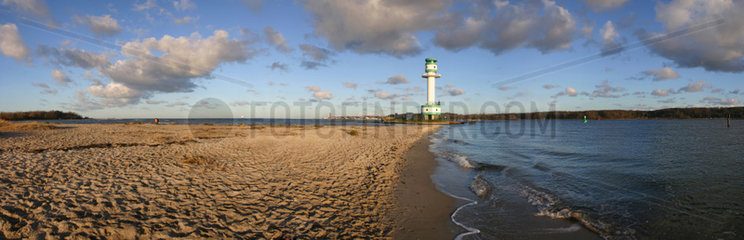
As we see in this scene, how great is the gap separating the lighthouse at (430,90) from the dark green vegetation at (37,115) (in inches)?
4157

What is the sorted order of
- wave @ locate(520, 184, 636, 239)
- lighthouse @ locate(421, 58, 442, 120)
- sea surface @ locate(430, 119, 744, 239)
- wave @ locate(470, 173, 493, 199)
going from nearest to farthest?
wave @ locate(520, 184, 636, 239) → sea surface @ locate(430, 119, 744, 239) → wave @ locate(470, 173, 493, 199) → lighthouse @ locate(421, 58, 442, 120)

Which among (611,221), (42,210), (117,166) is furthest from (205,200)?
(611,221)

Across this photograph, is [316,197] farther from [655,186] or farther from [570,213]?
[655,186]

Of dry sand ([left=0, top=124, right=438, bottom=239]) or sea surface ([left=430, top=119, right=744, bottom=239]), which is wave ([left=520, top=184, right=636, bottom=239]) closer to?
sea surface ([left=430, top=119, right=744, bottom=239])

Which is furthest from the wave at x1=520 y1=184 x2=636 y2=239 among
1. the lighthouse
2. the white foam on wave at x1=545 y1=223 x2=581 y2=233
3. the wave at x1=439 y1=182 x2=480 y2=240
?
the lighthouse

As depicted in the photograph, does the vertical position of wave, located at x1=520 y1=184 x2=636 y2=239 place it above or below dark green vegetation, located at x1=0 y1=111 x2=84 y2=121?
below

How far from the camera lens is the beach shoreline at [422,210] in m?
5.06

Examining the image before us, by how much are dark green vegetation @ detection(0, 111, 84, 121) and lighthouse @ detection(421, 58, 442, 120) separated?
10558 centimetres

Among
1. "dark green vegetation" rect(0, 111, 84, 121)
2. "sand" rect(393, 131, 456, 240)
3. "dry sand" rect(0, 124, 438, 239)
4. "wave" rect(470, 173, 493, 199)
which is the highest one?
"dark green vegetation" rect(0, 111, 84, 121)

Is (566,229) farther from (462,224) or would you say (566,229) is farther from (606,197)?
(606,197)

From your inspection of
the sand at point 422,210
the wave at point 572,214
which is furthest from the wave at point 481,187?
the sand at point 422,210

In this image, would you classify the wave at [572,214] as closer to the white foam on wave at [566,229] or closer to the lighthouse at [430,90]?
the white foam on wave at [566,229]

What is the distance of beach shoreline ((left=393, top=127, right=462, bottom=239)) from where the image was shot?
199 inches

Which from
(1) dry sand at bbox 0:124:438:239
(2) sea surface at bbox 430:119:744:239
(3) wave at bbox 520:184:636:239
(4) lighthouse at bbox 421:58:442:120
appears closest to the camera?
(1) dry sand at bbox 0:124:438:239
